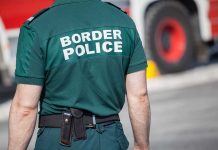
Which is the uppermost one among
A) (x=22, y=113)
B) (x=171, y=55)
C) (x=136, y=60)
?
(x=136, y=60)

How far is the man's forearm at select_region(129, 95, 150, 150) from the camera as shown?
3252 mm

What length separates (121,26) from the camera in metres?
3.17

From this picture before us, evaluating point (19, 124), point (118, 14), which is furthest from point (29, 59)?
point (118, 14)

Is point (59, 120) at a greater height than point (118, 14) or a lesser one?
lesser

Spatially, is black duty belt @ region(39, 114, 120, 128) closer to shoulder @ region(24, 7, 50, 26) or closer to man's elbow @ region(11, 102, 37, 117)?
man's elbow @ region(11, 102, 37, 117)

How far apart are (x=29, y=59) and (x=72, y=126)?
0.38m

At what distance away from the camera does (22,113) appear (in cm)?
303

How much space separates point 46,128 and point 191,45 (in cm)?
923

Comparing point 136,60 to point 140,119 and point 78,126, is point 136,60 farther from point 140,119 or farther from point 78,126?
point 78,126

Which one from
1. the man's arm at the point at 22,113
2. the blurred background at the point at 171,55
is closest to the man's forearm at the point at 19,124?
the man's arm at the point at 22,113

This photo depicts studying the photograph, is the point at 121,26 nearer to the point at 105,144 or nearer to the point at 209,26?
the point at 105,144

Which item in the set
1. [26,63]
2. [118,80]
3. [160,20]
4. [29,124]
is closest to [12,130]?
[29,124]

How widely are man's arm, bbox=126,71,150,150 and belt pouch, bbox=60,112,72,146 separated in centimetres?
33

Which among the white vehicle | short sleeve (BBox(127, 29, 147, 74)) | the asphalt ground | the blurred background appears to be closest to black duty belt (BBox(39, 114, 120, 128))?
short sleeve (BBox(127, 29, 147, 74))
